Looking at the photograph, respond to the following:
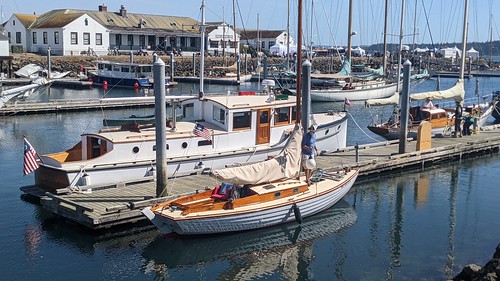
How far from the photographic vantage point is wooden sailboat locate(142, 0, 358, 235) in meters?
16.9

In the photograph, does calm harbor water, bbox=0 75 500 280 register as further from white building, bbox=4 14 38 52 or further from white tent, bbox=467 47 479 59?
white tent, bbox=467 47 479 59

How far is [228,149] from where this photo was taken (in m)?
23.5

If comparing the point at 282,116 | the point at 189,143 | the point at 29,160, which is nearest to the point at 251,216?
the point at 189,143

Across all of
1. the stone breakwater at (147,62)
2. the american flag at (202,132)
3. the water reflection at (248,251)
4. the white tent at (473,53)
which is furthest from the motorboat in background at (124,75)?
the white tent at (473,53)

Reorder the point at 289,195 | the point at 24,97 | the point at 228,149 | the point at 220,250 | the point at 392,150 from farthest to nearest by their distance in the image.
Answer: the point at 24,97, the point at 392,150, the point at 228,149, the point at 289,195, the point at 220,250

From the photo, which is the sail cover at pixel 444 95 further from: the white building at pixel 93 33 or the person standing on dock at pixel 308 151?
the white building at pixel 93 33

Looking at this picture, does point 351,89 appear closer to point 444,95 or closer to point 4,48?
point 444,95

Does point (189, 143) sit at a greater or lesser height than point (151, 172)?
greater

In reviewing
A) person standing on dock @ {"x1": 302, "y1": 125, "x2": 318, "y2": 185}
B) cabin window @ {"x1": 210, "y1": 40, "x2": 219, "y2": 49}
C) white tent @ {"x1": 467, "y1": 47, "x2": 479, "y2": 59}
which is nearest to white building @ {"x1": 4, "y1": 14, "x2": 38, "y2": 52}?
cabin window @ {"x1": 210, "y1": 40, "x2": 219, "y2": 49}

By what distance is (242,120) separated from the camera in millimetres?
23625

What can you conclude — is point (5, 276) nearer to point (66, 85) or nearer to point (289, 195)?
point (289, 195)

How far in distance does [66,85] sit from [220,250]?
51.9 m

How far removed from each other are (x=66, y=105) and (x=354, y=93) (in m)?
25.9

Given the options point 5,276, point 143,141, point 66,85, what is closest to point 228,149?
point 143,141
